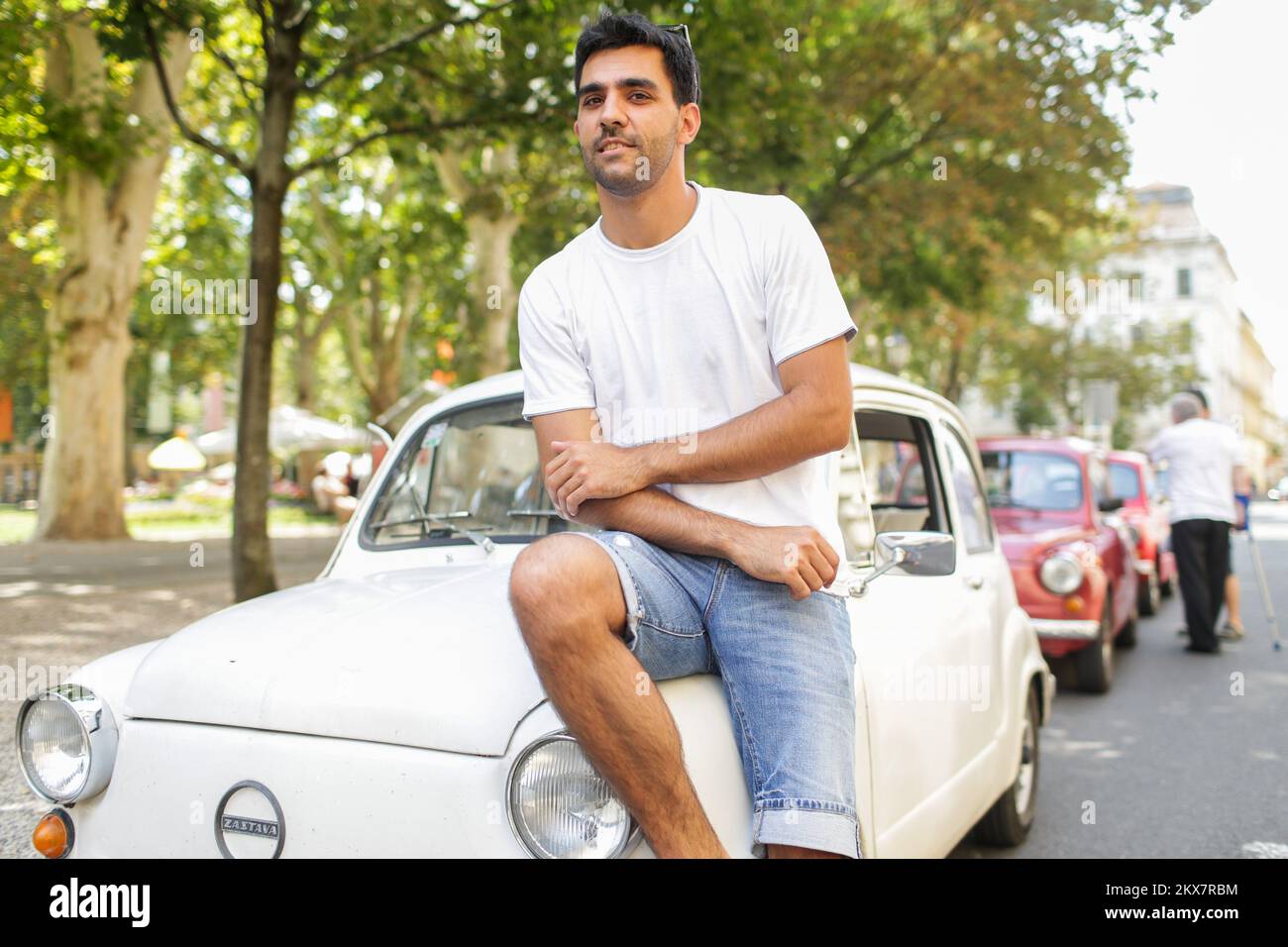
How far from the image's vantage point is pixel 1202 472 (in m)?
9.23

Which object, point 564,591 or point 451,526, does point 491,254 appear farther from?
point 564,591

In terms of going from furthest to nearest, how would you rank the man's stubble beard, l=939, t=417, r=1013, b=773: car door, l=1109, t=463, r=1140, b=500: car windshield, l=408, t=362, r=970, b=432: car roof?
l=1109, t=463, r=1140, b=500: car windshield < l=939, t=417, r=1013, b=773: car door < l=408, t=362, r=970, b=432: car roof < the man's stubble beard

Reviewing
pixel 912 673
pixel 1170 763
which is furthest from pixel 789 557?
pixel 1170 763

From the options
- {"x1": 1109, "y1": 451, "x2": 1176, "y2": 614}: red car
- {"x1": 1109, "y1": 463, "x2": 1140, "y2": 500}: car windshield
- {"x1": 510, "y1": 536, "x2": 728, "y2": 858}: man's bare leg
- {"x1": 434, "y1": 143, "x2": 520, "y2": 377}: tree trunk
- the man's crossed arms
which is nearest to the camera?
{"x1": 510, "y1": 536, "x2": 728, "y2": 858}: man's bare leg

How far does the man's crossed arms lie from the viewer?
87.9 inches

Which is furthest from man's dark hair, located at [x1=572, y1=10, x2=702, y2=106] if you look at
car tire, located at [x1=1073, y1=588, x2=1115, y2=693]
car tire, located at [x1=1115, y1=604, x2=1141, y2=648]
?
car tire, located at [x1=1115, y1=604, x2=1141, y2=648]

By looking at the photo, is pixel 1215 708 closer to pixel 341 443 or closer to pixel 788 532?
pixel 788 532

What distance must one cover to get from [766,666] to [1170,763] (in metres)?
4.56

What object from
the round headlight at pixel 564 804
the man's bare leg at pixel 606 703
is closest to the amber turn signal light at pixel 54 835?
the round headlight at pixel 564 804

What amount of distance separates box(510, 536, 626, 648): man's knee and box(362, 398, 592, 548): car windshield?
1299mm

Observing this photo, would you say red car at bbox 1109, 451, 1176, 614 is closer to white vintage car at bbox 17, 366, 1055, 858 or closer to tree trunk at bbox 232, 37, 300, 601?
tree trunk at bbox 232, 37, 300, 601

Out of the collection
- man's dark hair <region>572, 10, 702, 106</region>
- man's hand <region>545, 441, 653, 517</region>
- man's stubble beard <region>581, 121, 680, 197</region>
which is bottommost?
man's hand <region>545, 441, 653, 517</region>

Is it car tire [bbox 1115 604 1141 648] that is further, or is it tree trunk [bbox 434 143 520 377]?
tree trunk [bbox 434 143 520 377]

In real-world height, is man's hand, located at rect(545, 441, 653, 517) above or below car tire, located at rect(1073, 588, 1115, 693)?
above
